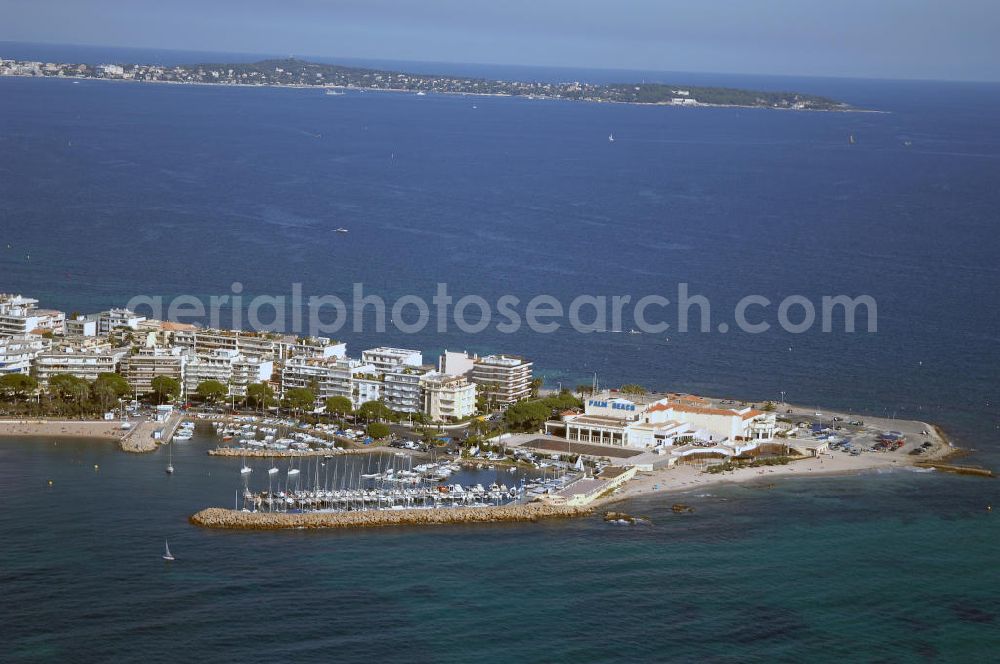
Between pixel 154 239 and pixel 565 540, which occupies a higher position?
pixel 154 239

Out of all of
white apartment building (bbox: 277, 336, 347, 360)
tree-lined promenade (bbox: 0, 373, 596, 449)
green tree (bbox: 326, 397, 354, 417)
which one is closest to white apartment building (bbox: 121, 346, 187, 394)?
tree-lined promenade (bbox: 0, 373, 596, 449)

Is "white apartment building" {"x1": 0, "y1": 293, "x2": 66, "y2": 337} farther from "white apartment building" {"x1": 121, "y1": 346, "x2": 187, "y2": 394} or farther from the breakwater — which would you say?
the breakwater

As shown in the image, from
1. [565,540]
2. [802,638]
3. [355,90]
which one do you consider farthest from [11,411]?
[355,90]

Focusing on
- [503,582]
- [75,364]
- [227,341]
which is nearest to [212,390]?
[227,341]

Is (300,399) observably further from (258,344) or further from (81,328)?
(81,328)

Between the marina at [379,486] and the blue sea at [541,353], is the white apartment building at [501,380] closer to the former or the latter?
the blue sea at [541,353]

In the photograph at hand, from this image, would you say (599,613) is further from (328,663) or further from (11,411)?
(11,411)

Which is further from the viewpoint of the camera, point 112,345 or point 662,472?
point 112,345
